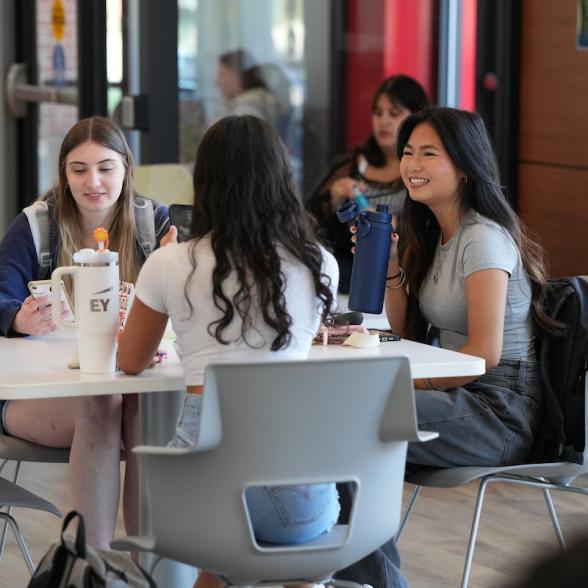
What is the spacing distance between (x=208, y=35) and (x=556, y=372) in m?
3.17

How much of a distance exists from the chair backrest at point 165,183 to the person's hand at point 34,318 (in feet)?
5.35

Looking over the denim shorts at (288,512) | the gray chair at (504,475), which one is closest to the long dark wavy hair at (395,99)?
the gray chair at (504,475)

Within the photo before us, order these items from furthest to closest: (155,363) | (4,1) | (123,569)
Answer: (4,1) → (155,363) → (123,569)

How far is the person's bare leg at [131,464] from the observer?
7.99 ft

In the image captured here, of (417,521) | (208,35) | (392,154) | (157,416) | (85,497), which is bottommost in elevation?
(417,521)

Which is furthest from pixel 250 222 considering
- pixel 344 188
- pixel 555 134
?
pixel 555 134

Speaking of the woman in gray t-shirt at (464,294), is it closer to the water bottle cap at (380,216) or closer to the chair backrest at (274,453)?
the water bottle cap at (380,216)

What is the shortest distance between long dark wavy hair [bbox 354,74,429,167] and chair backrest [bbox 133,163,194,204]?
0.77 metres

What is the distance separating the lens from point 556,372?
8.36ft

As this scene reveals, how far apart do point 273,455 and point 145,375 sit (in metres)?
0.39

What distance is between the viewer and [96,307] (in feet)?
6.65

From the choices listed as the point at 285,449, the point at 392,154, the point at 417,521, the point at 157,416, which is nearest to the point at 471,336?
the point at 157,416

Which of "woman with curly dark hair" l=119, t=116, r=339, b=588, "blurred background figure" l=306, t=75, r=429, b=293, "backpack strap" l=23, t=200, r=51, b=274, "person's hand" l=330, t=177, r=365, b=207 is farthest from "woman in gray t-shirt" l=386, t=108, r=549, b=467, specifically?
"person's hand" l=330, t=177, r=365, b=207

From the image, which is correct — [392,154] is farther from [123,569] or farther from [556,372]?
[123,569]
